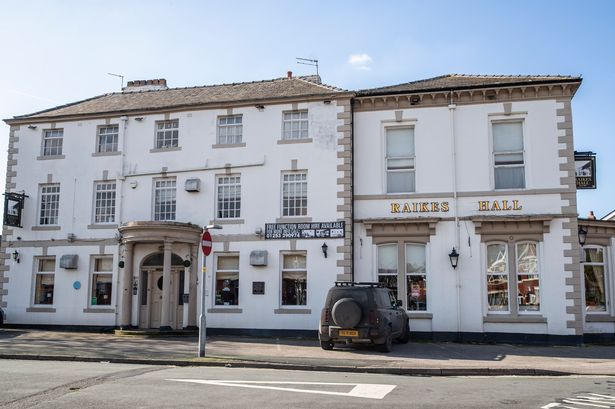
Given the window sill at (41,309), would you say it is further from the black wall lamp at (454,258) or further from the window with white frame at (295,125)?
the black wall lamp at (454,258)

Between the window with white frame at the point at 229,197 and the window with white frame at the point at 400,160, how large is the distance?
5621 mm

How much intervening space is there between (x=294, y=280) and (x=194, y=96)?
352 inches

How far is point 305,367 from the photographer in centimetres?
1341

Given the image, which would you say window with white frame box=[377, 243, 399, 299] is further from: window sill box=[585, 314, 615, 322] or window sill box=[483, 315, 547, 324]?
window sill box=[585, 314, 615, 322]

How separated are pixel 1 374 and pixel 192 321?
10.8m

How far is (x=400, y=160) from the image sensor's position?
21.6 m

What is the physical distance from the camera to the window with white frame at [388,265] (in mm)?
21109

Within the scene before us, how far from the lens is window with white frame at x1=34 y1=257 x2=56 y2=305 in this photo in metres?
23.8

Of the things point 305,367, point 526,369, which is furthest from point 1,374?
point 526,369

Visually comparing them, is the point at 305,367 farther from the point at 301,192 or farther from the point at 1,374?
the point at 301,192

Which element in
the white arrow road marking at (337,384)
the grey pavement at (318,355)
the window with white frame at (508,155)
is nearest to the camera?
the white arrow road marking at (337,384)

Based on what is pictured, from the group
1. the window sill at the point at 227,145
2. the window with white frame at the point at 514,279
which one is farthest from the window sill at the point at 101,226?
the window with white frame at the point at 514,279

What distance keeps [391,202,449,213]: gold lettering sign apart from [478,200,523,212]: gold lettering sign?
1.18 metres

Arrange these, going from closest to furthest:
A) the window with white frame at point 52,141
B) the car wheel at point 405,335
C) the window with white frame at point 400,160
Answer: the car wheel at point 405,335
the window with white frame at point 400,160
the window with white frame at point 52,141
